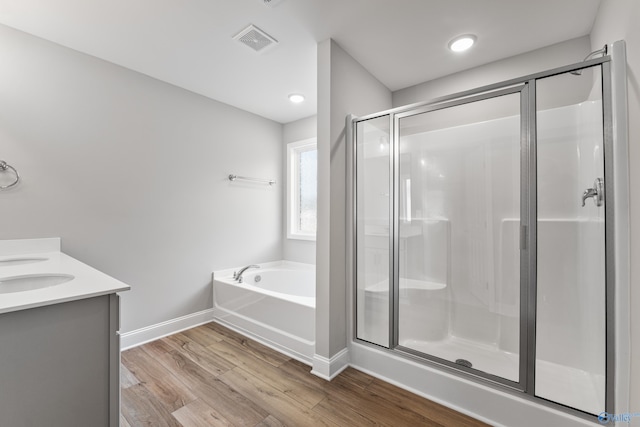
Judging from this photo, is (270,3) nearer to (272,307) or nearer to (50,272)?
(50,272)

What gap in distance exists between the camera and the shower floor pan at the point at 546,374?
1.30 m

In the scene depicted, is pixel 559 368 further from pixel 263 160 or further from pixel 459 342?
pixel 263 160

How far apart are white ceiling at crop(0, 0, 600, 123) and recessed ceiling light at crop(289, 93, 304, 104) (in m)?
0.39

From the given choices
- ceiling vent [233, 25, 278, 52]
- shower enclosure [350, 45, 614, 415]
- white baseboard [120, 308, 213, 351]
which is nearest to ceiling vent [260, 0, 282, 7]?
ceiling vent [233, 25, 278, 52]

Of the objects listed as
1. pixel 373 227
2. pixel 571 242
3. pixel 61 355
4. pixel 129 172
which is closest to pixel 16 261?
pixel 129 172

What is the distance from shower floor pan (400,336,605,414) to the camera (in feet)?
4.28

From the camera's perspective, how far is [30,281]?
1.25 metres

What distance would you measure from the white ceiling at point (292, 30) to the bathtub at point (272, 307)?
198 cm

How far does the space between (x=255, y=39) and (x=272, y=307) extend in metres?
2.10

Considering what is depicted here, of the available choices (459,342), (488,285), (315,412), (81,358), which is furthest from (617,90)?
(81,358)

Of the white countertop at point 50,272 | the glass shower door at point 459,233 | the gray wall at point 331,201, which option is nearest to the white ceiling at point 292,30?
the gray wall at point 331,201

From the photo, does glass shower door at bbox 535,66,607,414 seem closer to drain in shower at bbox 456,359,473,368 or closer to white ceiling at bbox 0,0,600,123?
drain in shower at bbox 456,359,473,368

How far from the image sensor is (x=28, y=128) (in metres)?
1.86

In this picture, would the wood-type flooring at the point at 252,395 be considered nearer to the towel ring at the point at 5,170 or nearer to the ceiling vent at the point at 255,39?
the towel ring at the point at 5,170
